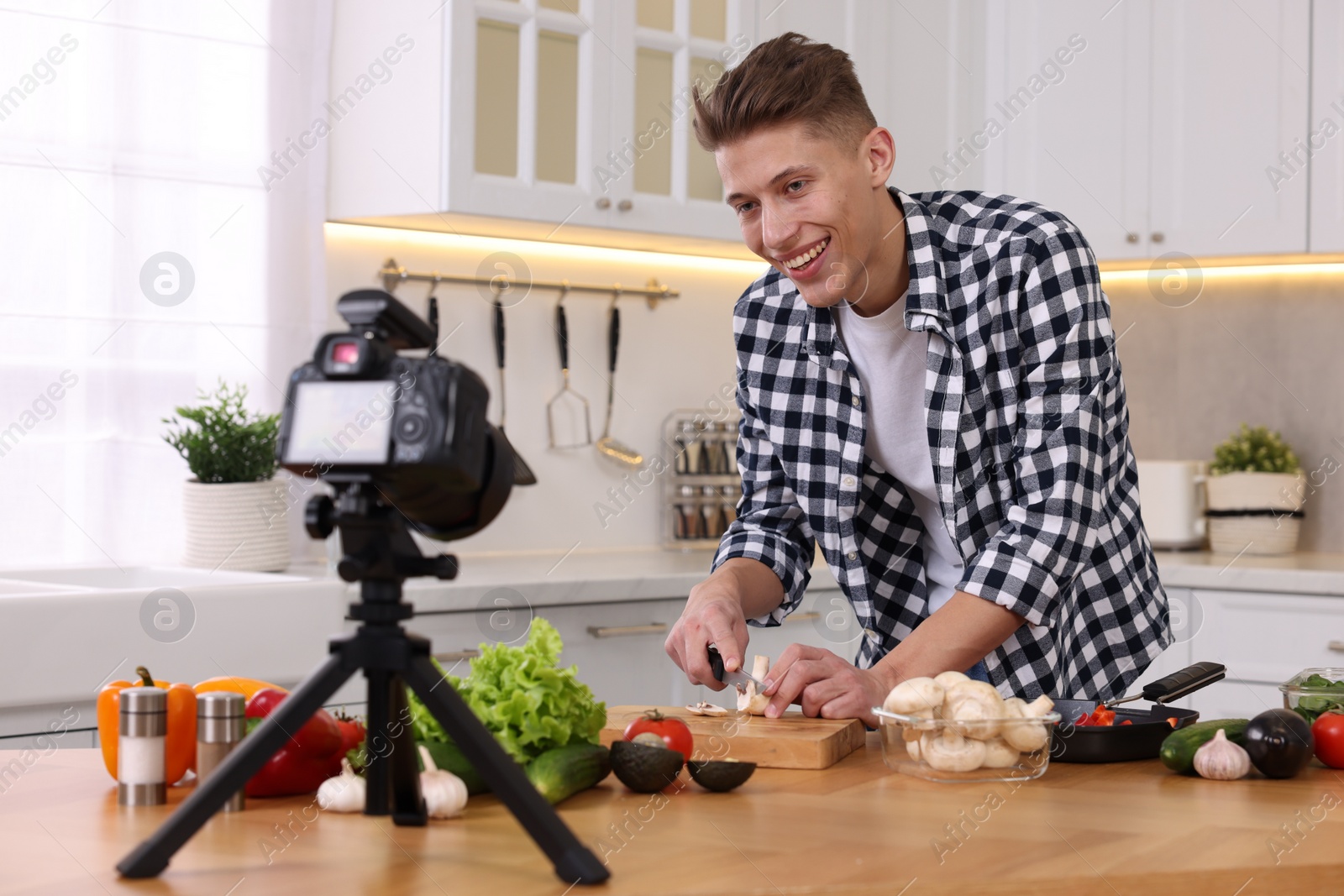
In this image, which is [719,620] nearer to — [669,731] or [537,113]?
[669,731]

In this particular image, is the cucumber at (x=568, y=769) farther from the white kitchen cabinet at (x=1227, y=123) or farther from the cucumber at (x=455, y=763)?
the white kitchen cabinet at (x=1227, y=123)

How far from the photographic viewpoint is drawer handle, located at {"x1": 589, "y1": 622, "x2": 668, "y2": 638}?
2830 mm

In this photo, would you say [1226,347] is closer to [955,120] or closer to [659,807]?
[955,120]

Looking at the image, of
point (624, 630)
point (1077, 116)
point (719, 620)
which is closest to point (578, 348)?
point (624, 630)

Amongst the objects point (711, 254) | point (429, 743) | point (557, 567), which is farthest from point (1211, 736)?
point (711, 254)

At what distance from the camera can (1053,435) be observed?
63.0 inches

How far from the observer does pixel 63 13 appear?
109 inches

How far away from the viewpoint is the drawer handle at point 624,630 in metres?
2.83

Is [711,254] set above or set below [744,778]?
above

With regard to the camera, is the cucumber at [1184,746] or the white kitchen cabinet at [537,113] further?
the white kitchen cabinet at [537,113]

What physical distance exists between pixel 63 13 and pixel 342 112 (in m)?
0.61

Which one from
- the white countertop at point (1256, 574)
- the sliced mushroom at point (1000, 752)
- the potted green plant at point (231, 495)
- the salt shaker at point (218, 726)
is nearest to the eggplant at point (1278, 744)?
the sliced mushroom at point (1000, 752)

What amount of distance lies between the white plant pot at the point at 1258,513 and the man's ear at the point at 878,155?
6.88 feet

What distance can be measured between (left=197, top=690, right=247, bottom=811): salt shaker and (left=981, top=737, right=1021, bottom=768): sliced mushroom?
679 millimetres
